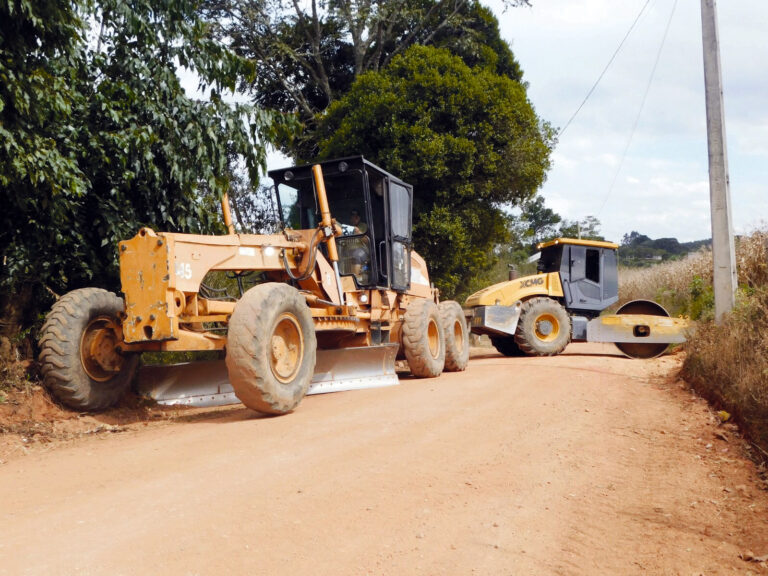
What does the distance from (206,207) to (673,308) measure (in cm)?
1147

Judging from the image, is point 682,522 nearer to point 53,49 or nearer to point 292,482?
point 292,482

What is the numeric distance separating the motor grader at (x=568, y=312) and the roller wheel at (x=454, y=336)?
7.50ft

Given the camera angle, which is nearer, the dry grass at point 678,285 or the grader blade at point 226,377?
the grader blade at point 226,377

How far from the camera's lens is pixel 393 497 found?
14.1ft

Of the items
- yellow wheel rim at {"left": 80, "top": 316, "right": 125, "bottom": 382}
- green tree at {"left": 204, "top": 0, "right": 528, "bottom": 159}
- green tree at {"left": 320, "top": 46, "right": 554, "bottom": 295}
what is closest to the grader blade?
yellow wheel rim at {"left": 80, "top": 316, "right": 125, "bottom": 382}

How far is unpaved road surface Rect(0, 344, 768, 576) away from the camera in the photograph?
11.3ft

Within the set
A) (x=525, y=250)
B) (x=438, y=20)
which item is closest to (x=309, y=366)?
(x=438, y=20)

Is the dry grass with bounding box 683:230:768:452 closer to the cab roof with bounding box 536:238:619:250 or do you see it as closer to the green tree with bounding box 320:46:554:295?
the cab roof with bounding box 536:238:619:250

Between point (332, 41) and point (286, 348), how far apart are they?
17.3 m

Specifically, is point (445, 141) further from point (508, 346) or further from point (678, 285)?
point (678, 285)

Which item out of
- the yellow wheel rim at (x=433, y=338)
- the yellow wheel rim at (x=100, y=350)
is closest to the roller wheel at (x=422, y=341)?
the yellow wheel rim at (x=433, y=338)

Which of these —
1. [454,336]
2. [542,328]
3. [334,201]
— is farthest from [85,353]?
[542,328]

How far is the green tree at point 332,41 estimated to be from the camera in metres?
21.4

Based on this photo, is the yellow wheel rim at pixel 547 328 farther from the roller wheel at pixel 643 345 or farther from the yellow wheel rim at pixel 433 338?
the yellow wheel rim at pixel 433 338
